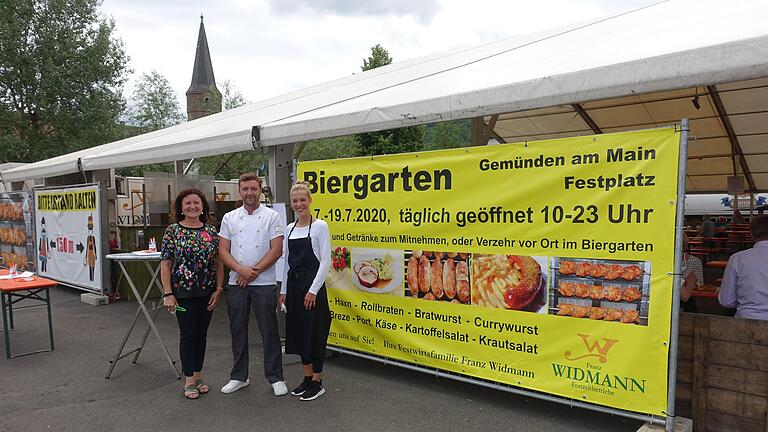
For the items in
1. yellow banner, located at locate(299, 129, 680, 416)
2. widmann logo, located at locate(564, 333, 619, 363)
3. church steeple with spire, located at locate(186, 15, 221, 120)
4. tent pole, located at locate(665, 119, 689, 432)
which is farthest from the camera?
church steeple with spire, located at locate(186, 15, 221, 120)

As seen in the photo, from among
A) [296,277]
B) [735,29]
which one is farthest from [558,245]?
[296,277]

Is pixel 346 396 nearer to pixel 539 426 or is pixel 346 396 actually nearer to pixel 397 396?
pixel 397 396

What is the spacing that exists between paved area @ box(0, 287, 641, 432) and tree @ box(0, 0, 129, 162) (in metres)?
21.0

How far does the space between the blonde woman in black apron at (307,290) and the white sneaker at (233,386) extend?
53 centimetres

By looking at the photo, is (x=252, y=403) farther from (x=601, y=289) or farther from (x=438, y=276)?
(x=601, y=289)

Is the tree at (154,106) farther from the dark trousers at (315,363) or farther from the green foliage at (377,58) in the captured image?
the dark trousers at (315,363)

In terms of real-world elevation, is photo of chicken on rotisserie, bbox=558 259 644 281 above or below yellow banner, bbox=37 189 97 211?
below

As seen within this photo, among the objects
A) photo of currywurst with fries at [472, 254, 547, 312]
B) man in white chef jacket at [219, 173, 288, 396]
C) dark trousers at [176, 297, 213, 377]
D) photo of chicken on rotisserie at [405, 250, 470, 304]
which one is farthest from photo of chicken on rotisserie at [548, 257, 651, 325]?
dark trousers at [176, 297, 213, 377]

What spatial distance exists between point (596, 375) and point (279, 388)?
8.49ft

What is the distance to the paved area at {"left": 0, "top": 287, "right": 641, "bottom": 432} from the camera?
381cm

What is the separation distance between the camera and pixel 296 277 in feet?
14.0

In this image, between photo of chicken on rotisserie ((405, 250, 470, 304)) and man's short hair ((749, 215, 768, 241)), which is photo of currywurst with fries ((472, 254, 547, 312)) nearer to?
photo of chicken on rotisserie ((405, 250, 470, 304))

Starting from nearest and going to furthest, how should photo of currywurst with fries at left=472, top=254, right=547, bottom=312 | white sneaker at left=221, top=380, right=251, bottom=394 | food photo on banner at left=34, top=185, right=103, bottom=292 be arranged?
photo of currywurst with fries at left=472, top=254, right=547, bottom=312 < white sneaker at left=221, top=380, right=251, bottom=394 < food photo on banner at left=34, top=185, right=103, bottom=292

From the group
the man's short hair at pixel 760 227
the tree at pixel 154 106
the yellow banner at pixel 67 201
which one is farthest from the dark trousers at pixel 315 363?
the tree at pixel 154 106
